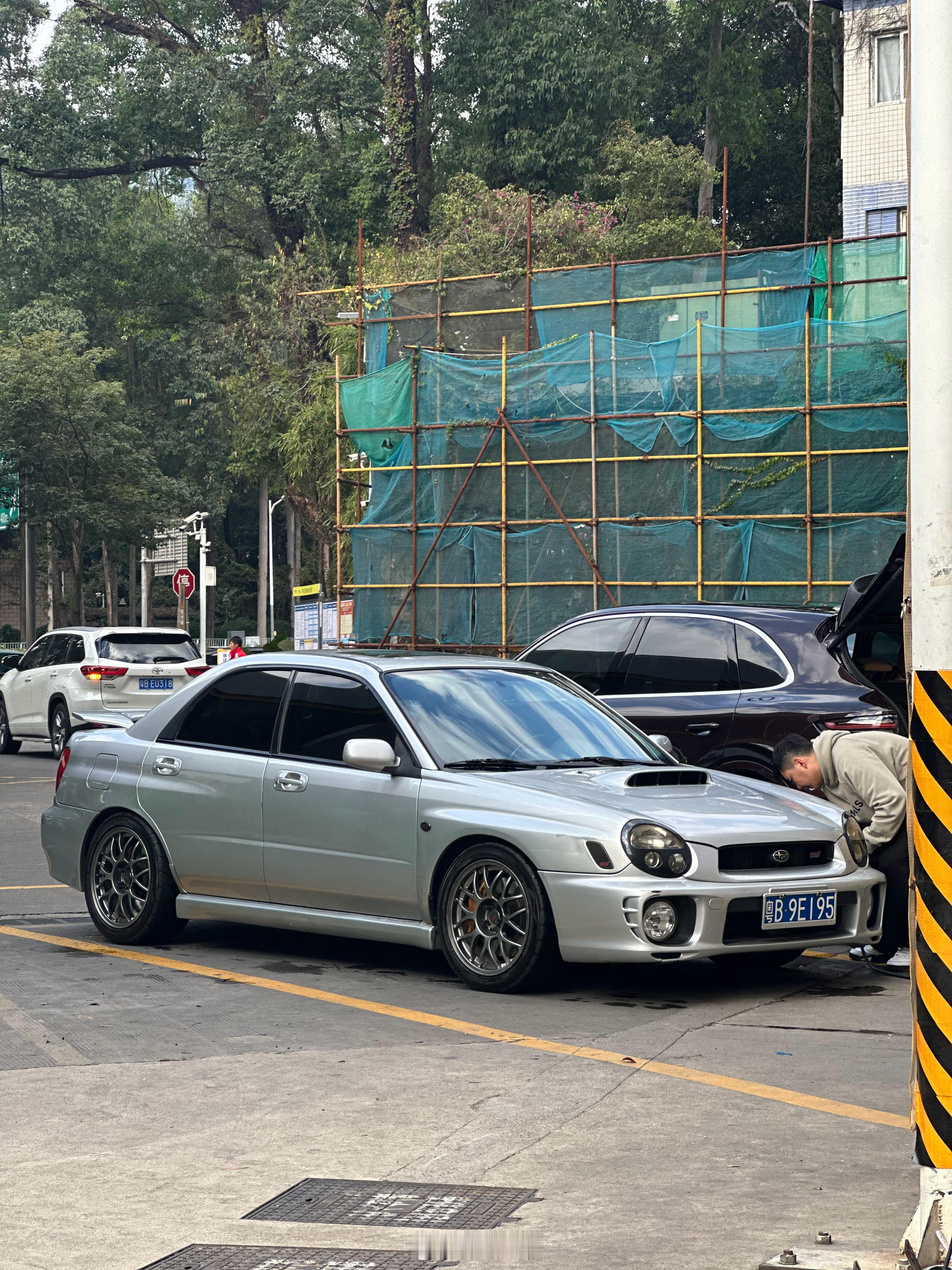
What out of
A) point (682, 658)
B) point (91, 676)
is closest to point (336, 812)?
point (682, 658)

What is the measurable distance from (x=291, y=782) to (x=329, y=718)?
37 cm

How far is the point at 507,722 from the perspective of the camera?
8367mm

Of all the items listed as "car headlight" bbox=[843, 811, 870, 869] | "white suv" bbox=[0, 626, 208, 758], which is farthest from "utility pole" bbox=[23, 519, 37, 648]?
"car headlight" bbox=[843, 811, 870, 869]

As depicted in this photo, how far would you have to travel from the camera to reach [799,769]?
8.41 m

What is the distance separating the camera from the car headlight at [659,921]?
23.5ft

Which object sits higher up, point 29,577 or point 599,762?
point 29,577

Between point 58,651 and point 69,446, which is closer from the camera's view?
point 58,651

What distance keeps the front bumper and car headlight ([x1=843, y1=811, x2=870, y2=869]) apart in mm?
515

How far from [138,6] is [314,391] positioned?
16765 millimetres

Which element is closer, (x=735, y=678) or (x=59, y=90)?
(x=735, y=678)

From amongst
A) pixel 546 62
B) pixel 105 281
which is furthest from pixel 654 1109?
pixel 105 281

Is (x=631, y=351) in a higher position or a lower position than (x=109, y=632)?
higher

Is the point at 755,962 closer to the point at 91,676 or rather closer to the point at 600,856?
the point at 600,856

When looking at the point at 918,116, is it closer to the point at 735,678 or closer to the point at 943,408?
the point at 943,408
